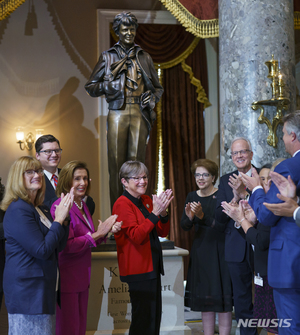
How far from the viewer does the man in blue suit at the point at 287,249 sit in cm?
241

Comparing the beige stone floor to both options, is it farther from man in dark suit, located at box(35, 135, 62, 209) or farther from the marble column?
man in dark suit, located at box(35, 135, 62, 209)

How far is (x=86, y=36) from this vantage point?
687 cm

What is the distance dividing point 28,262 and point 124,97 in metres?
2.26

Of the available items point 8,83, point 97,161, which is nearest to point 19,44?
point 8,83

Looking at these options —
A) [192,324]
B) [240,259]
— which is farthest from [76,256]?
[192,324]

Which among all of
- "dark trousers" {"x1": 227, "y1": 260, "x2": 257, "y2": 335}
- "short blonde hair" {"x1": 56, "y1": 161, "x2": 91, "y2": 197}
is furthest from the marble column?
"short blonde hair" {"x1": 56, "y1": 161, "x2": 91, "y2": 197}

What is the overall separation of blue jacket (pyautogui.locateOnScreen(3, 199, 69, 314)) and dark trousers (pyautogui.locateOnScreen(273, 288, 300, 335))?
1316mm

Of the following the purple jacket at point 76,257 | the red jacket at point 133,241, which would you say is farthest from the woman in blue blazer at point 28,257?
the red jacket at point 133,241

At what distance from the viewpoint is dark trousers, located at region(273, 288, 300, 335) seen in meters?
2.38

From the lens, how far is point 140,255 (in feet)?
10.3

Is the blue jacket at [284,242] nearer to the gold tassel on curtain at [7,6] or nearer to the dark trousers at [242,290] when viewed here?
the dark trousers at [242,290]

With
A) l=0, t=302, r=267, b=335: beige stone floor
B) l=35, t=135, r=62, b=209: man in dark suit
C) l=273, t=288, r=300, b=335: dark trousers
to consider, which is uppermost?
l=35, t=135, r=62, b=209: man in dark suit

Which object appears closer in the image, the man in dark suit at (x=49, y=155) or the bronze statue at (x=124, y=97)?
the man in dark suit at (x=49, y=155)

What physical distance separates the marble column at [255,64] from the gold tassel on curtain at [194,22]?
1019 mm
